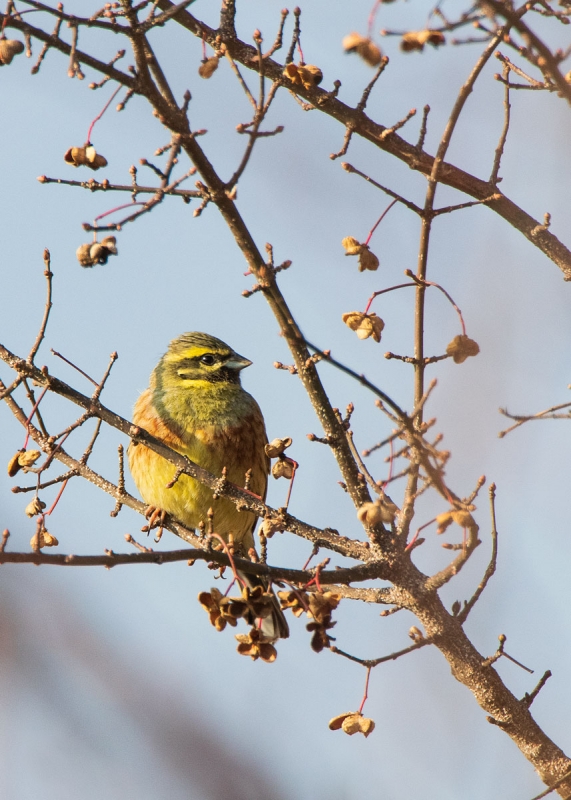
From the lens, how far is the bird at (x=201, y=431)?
5.93 metres

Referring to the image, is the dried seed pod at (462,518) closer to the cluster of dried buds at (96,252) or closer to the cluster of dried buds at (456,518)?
the cluster of dried buds at (456,518)

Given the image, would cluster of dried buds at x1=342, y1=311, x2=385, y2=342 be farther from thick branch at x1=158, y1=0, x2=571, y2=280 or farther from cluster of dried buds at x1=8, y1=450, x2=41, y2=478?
cluster of dried buds at x1=8, y1=450, x2=41, y2=478

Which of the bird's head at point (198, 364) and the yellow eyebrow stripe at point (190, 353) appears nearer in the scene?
the bird's head at point (198, 364)

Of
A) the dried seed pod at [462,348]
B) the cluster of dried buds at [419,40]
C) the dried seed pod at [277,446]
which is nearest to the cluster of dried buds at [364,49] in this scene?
the cluster of dried buds at [419,40]

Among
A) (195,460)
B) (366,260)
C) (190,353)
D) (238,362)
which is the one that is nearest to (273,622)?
(366,260)

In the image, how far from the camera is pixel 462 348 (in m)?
3.81

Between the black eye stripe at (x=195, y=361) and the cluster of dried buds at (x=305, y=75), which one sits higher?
the black eye stripe at (x=195, y=361)

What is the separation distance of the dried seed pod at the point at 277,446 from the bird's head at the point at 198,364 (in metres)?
2.25

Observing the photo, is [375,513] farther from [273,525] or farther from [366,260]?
[366,260]

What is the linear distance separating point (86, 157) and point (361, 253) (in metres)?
1.17

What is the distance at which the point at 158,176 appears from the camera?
3211 millimetres

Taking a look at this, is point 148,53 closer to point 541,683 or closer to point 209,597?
point 209,597

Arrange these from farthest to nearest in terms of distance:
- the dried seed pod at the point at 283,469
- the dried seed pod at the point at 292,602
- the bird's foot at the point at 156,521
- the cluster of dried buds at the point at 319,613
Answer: the bird's foot at the point at 156,521 < the dried seed pod at the point at 283,469 < the dried seed pod at the point at 292,602 < the cluster of dried buds at the point at 319,613

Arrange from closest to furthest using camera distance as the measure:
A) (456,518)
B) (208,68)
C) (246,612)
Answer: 1. (456,518)
2. (246,612)
3. (208,68)
